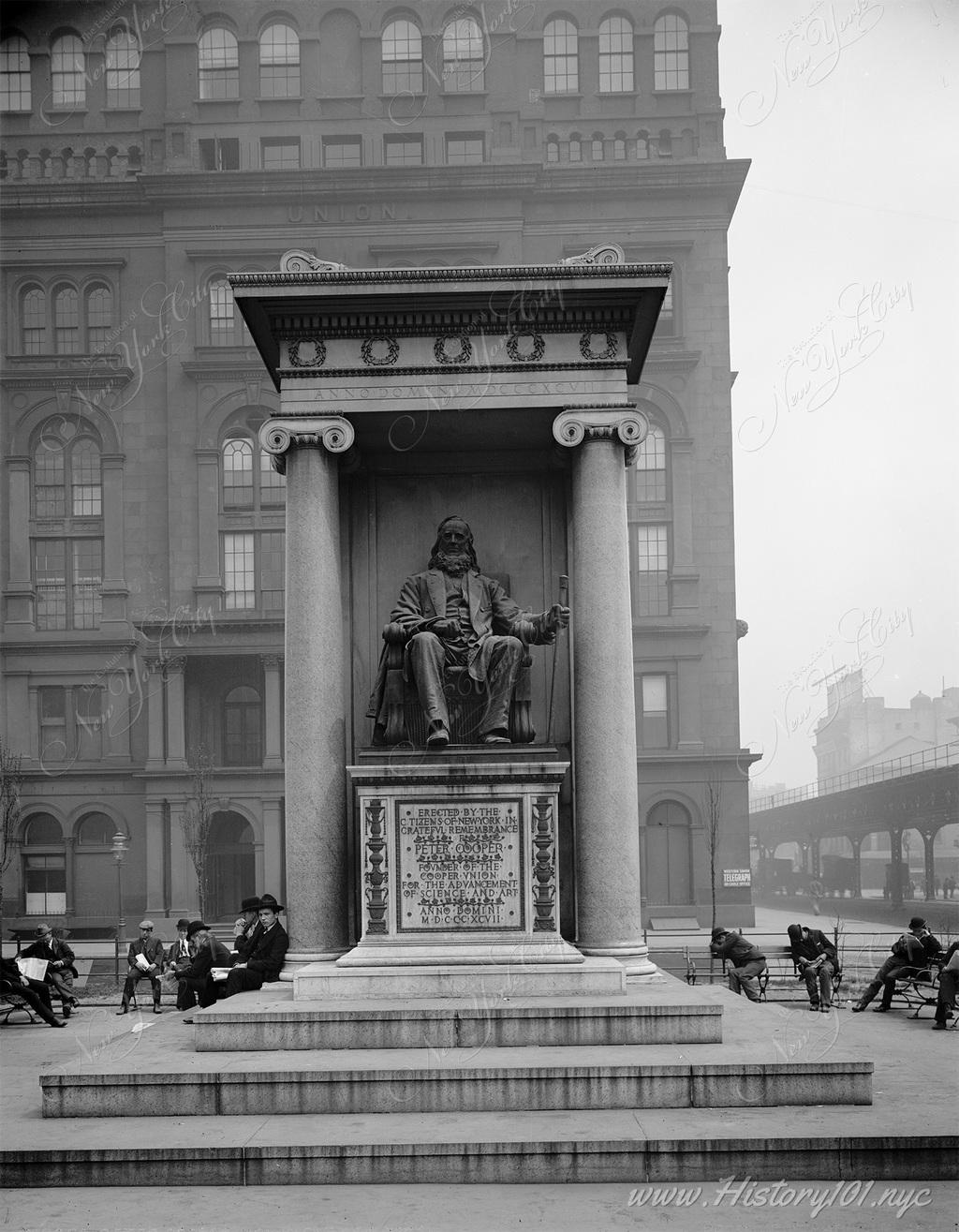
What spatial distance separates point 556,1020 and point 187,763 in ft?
142

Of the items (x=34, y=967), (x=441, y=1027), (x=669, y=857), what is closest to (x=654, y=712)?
(x=669, y=857)

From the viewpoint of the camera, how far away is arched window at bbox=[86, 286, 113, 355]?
56.6 m

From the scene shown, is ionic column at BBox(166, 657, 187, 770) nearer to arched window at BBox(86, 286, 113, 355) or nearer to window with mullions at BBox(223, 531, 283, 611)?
window with mullions at BBox(223, 531, 283, 611)

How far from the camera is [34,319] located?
56.9m

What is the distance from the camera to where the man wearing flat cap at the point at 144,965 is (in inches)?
919

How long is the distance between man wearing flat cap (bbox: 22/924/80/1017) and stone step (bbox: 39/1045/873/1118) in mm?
11595

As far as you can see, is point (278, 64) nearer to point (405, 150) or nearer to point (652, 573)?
point (405, 150)

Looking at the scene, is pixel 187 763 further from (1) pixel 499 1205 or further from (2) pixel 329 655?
(1) pixel 499 1205

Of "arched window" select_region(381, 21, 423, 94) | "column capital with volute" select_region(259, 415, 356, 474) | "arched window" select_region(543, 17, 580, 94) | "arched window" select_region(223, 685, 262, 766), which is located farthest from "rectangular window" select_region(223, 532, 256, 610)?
"column capital with volute" select_region(259, 415, 356, 474)

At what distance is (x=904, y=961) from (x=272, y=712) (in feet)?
118

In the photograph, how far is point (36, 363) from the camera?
185 feet

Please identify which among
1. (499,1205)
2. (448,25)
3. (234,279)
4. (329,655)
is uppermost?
(448,25)

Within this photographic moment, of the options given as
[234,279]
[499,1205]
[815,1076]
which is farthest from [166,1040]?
[234,279]

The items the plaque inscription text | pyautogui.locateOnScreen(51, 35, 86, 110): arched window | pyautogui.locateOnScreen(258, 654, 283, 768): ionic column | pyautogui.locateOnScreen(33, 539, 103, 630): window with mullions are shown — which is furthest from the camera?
pyautogui.locateOnScreen(51, 35, 86, 110): arched window
